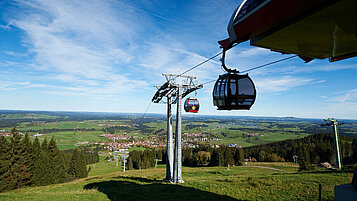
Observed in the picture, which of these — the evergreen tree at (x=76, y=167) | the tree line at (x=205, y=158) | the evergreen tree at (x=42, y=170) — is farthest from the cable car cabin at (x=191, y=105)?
the tree line at (x=205, y=158)

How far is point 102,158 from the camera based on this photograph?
310 feet

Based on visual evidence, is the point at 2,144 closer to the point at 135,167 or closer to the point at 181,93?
the point at 181,93

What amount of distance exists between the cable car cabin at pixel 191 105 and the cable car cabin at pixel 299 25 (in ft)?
34.9

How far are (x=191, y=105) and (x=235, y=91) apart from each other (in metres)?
9.39

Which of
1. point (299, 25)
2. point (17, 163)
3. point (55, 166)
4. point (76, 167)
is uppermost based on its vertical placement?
point (299, 25)

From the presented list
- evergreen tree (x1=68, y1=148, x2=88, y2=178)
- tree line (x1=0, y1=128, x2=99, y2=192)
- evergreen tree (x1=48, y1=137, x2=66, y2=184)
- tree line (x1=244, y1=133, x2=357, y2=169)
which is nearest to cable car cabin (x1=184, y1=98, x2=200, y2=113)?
tree line (x1=0, y1=128, x2=99, y2=192)

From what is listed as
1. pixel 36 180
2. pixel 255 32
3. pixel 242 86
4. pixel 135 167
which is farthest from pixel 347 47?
pixel 135 167

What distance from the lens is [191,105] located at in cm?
1373

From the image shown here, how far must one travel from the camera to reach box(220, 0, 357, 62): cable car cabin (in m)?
1.83

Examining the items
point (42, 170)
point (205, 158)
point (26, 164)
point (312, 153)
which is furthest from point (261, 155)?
point (26, 164)

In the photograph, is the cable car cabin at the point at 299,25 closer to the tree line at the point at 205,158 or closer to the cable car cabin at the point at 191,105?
the cable car cabin at the point at 191,105

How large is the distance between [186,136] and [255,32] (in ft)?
458

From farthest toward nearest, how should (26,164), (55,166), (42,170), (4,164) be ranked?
(55,166), (42,170), (26,164), (4,164)

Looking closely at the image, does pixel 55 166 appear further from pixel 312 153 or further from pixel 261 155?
pixel 312 153
